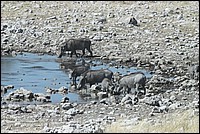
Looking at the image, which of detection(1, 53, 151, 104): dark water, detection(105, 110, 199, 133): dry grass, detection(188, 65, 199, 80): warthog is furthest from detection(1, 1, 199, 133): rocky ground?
detection(1, 53, 151, 104): dark water

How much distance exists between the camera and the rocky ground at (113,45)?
549 inches

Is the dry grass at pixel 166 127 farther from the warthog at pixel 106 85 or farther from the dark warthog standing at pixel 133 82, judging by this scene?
the warthog at pixel 106 85

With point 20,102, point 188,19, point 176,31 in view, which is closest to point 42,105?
point 20,102

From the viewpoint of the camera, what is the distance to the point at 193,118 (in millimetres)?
11867

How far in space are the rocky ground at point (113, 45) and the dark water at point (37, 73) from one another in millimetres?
1064

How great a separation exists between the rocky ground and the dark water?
1064mm

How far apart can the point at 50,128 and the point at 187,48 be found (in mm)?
15329

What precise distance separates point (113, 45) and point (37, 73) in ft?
20.8

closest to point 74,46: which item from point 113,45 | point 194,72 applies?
point 113,45

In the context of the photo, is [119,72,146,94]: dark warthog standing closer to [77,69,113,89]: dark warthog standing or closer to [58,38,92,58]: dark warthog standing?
[77,69,113,89]: dark warthog standing

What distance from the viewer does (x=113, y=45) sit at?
27656 mm

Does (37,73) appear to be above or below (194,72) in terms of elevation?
below

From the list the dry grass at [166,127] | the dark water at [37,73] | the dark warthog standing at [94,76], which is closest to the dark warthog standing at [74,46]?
the dark water at [37,73]

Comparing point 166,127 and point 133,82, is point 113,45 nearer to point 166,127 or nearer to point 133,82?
point 133,82
